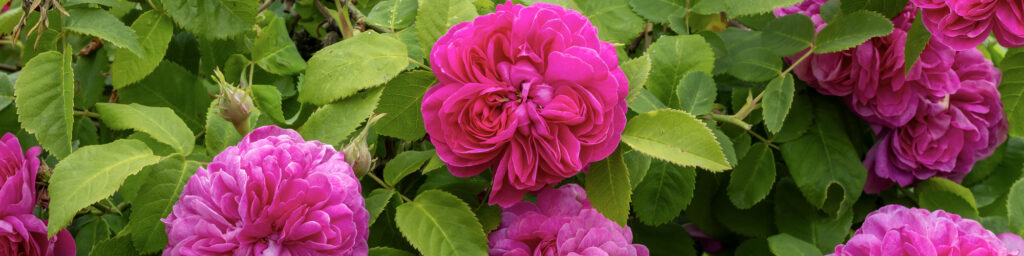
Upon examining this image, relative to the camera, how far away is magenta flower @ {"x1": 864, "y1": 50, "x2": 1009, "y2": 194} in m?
0.99

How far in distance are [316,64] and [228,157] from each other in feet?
0.50

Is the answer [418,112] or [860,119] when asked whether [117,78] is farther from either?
[860,119]

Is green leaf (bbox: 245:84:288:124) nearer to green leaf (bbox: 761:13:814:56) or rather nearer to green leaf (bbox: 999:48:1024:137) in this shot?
green leaf (bbox: 761:13:814:56)

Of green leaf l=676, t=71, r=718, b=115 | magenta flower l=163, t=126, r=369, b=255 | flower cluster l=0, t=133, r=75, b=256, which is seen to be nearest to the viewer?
magenta flower l=163, t=126, r=369, b=255

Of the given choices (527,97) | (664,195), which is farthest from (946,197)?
(527,97)

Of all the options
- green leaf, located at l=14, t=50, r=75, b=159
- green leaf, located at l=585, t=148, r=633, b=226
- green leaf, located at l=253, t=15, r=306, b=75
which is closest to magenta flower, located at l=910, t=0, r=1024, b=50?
green leaf, located at l=585, t=148, r=633, b=226

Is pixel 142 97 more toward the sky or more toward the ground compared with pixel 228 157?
more toward the ground

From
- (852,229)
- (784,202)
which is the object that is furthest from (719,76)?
(852,229)

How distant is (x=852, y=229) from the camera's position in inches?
43.7

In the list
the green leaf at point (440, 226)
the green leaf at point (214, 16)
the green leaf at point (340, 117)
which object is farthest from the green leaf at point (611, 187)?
→ the green leaf at point (214, 16)

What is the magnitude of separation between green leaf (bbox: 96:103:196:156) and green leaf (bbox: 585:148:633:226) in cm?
38

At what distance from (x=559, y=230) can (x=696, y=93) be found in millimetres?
224

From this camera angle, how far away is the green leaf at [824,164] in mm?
988

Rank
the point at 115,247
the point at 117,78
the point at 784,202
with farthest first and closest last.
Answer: the point at 784,202
the point at 117,78
the point at 115,247
